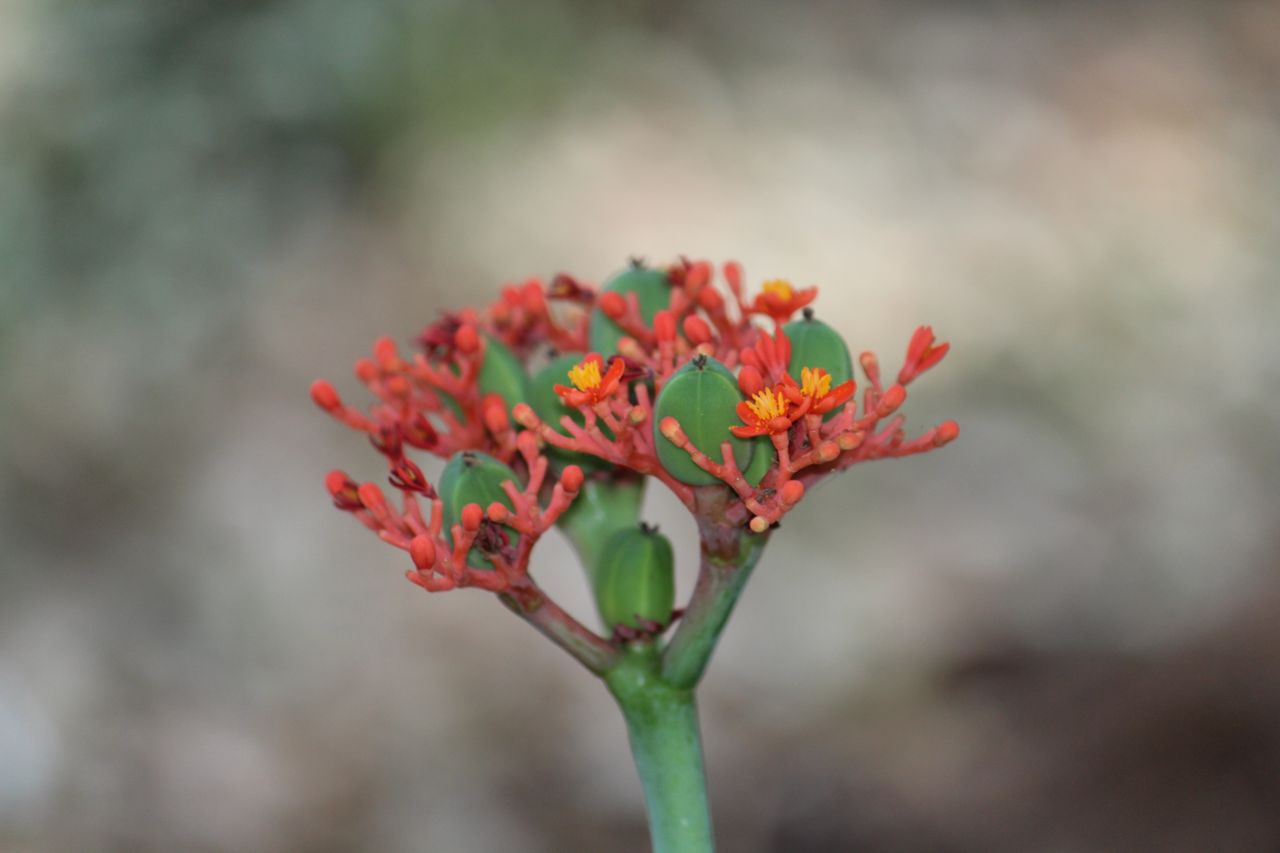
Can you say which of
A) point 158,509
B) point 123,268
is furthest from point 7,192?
point 158,509

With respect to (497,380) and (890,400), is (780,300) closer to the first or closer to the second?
(890,400)

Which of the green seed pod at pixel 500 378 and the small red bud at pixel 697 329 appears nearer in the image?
the small red bud at pixel 697 329

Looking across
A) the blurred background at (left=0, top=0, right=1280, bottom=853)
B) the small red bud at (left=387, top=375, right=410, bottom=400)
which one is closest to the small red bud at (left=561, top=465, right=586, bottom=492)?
the small red bud at (left=387, top=375, right=410, bottom=400)

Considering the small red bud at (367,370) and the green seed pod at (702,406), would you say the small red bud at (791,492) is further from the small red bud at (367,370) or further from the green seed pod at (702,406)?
the small red bud at (367,370)

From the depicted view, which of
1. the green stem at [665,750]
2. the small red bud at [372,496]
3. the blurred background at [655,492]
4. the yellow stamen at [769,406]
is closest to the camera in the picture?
the yellow stamen at [769,406]

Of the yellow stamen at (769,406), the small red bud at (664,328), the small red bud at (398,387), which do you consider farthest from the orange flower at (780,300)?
the small red bud at (398,387)

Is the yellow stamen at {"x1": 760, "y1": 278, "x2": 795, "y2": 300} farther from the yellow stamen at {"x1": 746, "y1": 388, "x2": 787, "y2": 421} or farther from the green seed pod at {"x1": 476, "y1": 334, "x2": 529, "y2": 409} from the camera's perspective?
the green seed pod at {"x1": 476, "y1": 334, "x2": 529, "y2": 409}
